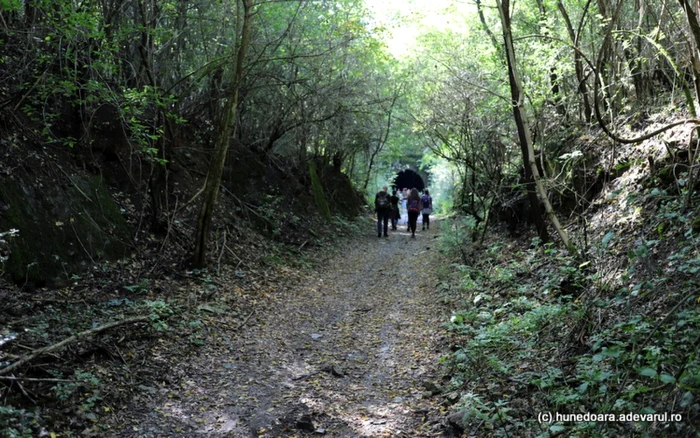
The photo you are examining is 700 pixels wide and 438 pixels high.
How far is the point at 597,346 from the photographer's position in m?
4.19

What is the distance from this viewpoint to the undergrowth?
3.35 m

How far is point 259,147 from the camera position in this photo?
15.9m

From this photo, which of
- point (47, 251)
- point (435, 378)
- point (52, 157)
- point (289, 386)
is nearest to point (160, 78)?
point (52, 157)

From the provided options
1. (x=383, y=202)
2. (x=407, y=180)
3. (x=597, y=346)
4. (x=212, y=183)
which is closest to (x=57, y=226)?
(x=212, y=183)

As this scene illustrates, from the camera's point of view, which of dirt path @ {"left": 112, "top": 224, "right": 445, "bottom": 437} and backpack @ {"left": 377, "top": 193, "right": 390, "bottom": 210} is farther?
backpack @ {"left": 377, "top": 193, "right": 390, "bottom": 210}

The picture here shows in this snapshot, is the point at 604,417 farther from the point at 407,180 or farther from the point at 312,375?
the point at 407,180

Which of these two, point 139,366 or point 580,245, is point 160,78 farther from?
point 580,245

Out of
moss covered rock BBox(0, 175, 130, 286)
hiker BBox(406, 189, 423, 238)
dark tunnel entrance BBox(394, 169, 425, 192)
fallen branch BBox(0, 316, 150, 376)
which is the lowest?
fallen branch BBox(0, 316, 150, 376)

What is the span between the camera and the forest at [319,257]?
4.33m

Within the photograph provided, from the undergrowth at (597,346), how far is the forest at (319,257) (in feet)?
0.10

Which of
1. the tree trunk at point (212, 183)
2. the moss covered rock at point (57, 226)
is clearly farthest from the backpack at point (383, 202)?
the moss covered rock at point (57, 226)

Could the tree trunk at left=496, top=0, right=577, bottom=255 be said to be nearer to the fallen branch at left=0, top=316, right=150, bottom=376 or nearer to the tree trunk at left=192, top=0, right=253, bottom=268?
the tree trunk at left=192, top=0, right=253, bottom=268

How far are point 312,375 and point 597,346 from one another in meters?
3.12

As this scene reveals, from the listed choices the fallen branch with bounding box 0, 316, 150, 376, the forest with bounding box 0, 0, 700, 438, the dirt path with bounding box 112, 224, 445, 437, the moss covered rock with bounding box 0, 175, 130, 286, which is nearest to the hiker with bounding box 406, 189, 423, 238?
the forest with bounding box 0, 0, 700, 438
